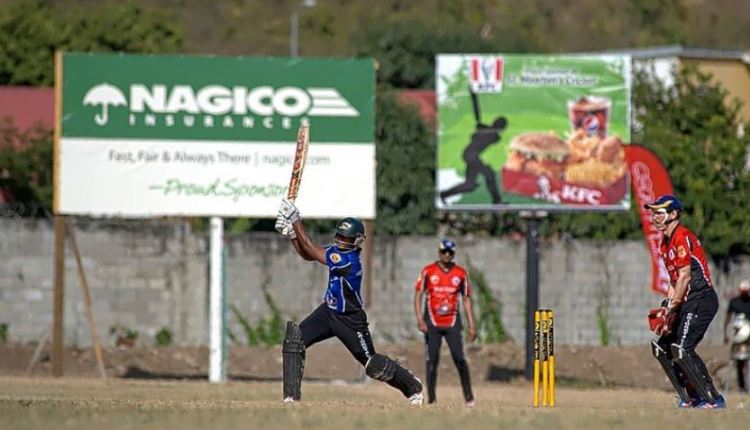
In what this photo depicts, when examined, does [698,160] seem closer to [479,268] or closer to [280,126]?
[479,268]

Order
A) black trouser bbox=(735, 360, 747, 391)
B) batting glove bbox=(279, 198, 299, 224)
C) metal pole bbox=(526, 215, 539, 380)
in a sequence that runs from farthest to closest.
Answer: metal pole bbox=(526, 215, 539, 380) → black trouser bbox=(735, 360, 747, 391) → batting glove bbox=(279, 198, 299, 224)

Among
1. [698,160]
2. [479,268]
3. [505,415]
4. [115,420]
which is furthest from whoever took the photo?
[698,160]

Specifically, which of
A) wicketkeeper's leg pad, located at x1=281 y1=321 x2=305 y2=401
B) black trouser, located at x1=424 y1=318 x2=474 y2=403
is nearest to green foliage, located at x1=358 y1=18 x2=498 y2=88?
black trouser, located at x1=424 y1=318 x2=474 y2=403

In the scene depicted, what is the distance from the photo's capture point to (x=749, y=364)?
29906mm

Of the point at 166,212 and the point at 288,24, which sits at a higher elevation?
the point at 288,24

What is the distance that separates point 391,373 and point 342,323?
27.2 inches

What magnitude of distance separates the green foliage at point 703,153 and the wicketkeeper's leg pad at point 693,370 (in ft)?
64.0

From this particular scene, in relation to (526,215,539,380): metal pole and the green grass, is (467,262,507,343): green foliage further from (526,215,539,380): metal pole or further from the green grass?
the green grass

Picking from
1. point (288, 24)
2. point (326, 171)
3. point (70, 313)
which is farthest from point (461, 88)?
point (288, 24)

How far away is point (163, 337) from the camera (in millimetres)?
32531

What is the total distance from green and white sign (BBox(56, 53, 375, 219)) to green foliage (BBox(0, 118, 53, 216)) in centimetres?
800

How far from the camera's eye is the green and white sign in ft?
93.1

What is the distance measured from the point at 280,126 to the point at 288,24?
2380 inches

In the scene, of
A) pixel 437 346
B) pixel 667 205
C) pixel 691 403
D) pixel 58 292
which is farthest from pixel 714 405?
pixel 58 292
